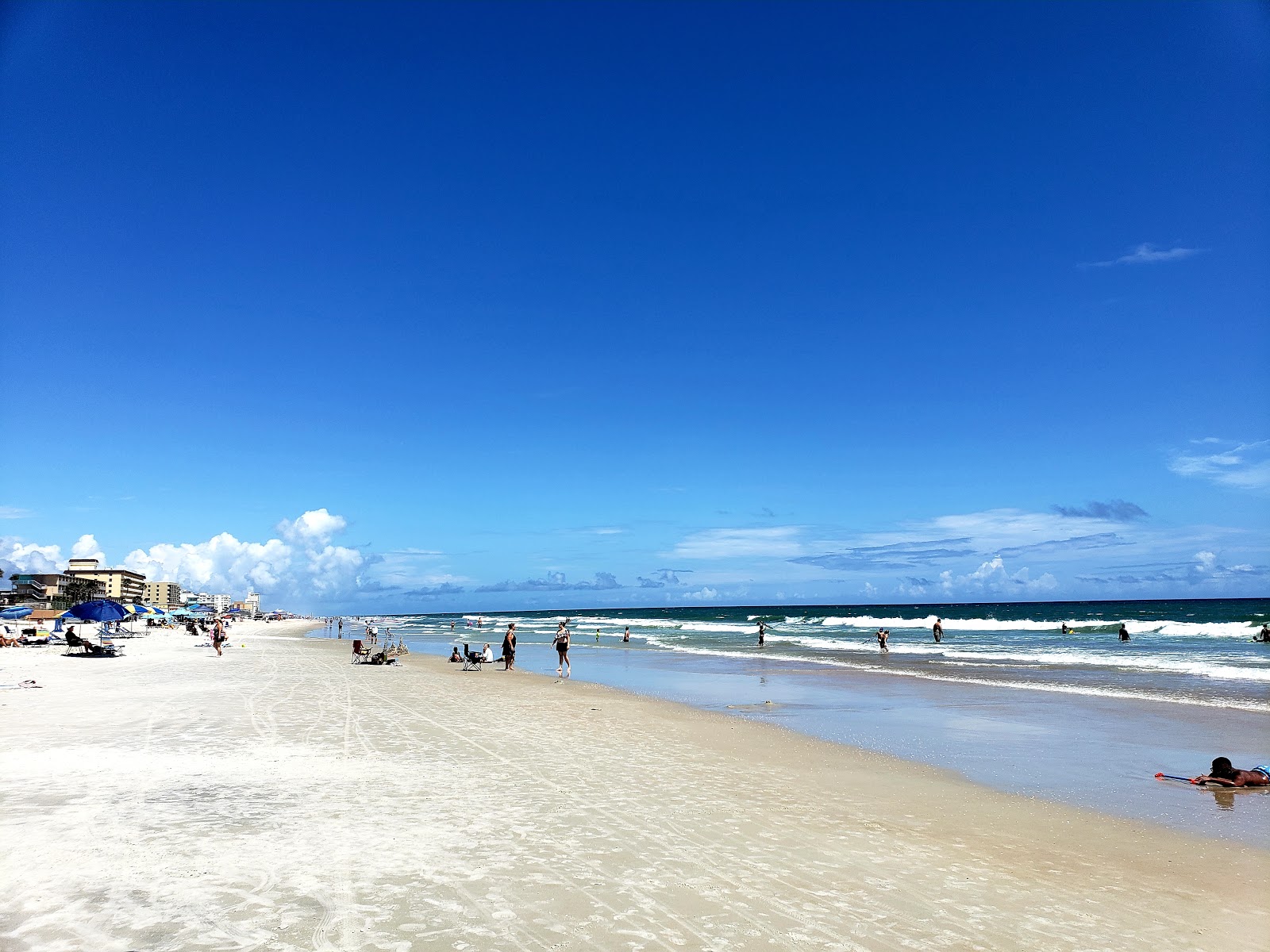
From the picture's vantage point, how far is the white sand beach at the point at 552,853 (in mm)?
5520

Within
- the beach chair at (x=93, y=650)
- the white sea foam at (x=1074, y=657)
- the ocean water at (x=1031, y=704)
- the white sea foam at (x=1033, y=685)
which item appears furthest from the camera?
the beach chair at (x=93, y=650)

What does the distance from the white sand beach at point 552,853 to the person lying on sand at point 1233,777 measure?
2.86 m

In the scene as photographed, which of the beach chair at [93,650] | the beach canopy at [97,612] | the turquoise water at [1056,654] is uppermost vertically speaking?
the beach canopy at [97,612]

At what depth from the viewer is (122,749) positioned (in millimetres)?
11414

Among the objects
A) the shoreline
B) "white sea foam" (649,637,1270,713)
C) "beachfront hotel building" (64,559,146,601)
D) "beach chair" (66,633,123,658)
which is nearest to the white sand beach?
the shoreline

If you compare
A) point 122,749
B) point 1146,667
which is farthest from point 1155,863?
point 1146,667

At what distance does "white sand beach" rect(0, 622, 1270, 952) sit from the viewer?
5.52 meters

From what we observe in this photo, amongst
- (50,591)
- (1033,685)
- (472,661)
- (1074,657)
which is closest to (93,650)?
(472,661)

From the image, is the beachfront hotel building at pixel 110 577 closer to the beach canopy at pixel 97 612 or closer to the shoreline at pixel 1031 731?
the beach canopy at pixel 97 612

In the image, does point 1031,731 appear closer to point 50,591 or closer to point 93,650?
point 93,650

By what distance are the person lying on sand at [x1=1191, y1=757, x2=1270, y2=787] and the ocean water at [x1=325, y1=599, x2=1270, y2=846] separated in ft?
0.64

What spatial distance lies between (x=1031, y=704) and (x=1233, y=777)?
32.5ft

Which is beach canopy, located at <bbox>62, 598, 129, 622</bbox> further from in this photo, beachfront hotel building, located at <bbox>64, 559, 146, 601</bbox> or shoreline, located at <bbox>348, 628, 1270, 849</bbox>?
beachfront hotel building, located at <bbox>64, 559, 146, 601</bbox>

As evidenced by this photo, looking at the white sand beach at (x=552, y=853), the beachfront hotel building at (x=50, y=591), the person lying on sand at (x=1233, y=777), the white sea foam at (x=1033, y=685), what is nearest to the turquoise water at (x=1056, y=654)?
the white sea foam at (x=1033, y=685)
